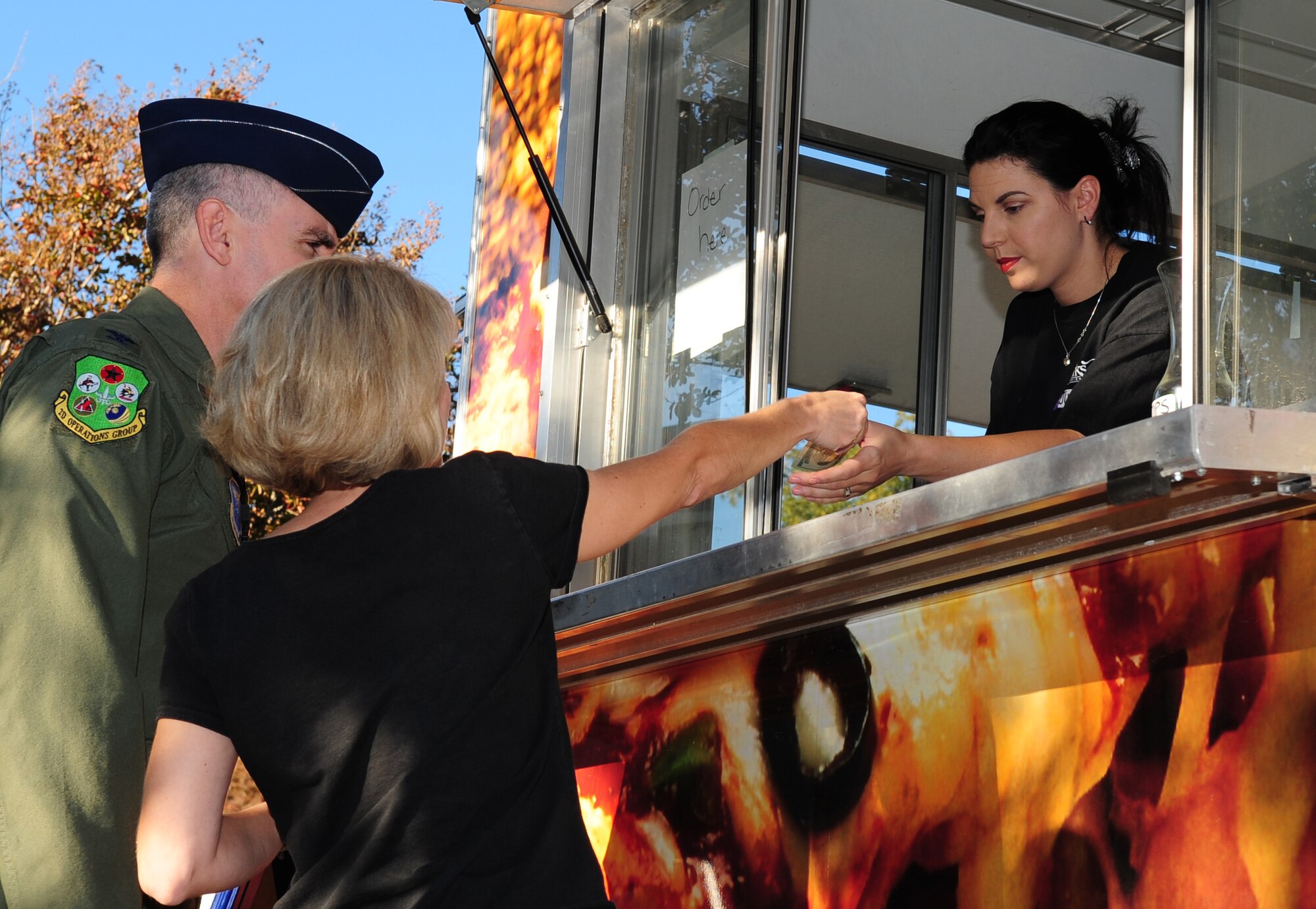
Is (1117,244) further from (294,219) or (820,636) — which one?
(294,219)

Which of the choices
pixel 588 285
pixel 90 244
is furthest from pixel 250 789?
pixel 588 285

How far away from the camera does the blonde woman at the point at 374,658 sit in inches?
55.5

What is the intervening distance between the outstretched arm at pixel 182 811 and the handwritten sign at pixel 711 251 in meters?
2.38

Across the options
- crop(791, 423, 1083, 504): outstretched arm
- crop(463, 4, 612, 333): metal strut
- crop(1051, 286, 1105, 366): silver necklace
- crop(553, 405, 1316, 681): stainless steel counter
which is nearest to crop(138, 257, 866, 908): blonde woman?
crop(553, 405, 1316, 681): stainless steel counter

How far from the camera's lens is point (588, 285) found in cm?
395

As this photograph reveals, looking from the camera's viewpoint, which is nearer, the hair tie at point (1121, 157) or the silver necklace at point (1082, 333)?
the silver necklace at point (1082, 333)

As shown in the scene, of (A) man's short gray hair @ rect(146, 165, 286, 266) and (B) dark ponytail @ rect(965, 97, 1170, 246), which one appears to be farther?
(B) dark ponytail @ rect(965, 97, 1170, 246)

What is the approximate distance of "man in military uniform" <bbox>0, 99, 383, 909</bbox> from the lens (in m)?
1.60

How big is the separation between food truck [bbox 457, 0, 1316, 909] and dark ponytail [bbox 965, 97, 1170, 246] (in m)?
0.29

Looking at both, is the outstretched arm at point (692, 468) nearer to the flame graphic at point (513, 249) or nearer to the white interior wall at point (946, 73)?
the flame graphic at point (513, 249)

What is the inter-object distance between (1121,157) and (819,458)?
1.21 metres

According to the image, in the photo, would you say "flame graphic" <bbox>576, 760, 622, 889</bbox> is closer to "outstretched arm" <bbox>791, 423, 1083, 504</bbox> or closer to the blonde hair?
"outstretched arm" <bbox>791, 423, 1083, 504</bbox>

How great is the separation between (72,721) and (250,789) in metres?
8.11

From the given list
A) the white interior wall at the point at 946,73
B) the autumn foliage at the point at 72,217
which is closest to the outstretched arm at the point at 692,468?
the white interior wall at the point at 946,73
